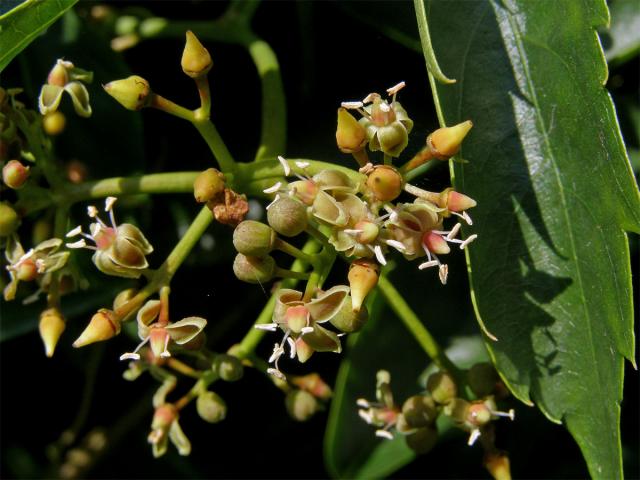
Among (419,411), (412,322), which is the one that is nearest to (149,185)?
(412,322)

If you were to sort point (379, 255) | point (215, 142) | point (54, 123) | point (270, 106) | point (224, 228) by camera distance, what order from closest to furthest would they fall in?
point (379, 255), point (215, 142), point (270, 106), point (54, 123), point (224, 228)

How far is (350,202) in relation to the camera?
129cm

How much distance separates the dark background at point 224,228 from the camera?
1.90 metres

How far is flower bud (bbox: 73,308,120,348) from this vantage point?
1.37 meters

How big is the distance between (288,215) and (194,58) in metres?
0.30

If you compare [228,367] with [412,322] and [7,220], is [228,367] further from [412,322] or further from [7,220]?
[7,220]

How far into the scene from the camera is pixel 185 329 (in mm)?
1397

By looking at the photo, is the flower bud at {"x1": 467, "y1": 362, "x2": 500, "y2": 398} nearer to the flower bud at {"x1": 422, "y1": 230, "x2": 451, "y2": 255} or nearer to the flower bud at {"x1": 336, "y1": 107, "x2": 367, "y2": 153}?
the flower bud at {"x1": 422, "y1": 230, "x2": 451, "y2": 255}

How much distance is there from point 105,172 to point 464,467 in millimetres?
1180

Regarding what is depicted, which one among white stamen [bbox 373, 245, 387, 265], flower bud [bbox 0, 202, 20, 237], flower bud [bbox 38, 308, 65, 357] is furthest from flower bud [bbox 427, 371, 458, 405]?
flower bud [bbox 0, 202, 20, 237]

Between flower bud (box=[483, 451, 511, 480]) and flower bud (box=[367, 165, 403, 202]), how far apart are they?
55cm

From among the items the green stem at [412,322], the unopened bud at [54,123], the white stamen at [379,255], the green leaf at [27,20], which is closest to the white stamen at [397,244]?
the white stamen at [379,255]

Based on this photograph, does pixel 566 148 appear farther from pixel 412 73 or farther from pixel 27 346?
pixel 27 346

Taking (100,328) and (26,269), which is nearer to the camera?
(100,328)
